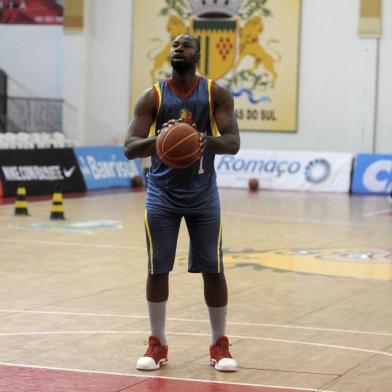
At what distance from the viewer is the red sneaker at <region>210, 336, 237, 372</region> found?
6.89 metres

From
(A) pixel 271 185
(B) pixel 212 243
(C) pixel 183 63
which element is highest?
(C) pixel 183 63

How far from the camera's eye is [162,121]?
7.00 m

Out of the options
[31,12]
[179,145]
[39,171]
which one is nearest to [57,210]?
[39,171]

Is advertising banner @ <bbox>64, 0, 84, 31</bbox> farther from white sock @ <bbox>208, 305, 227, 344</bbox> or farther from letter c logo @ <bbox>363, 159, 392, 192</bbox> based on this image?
white sock @ <bbox>208, 305, 227, 344</bbox>

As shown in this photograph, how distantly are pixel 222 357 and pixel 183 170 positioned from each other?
1246mm

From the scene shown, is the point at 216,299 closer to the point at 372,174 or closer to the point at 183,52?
the point at 183,52

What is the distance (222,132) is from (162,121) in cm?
40

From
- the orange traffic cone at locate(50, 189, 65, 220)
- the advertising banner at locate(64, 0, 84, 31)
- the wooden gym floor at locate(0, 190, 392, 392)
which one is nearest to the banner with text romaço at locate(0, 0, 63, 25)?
the advertising banner at locate(64, 0, 84, 31)

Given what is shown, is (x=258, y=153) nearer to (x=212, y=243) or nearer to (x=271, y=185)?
(x=271, y=185)

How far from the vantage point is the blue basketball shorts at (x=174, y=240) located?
6.99 m

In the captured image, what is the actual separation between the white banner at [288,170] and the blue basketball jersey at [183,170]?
20.5 metres

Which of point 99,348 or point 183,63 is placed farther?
point 99,348

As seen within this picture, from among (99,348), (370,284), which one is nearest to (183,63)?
(99,348)

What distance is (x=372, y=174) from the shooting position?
27406 millimetres
